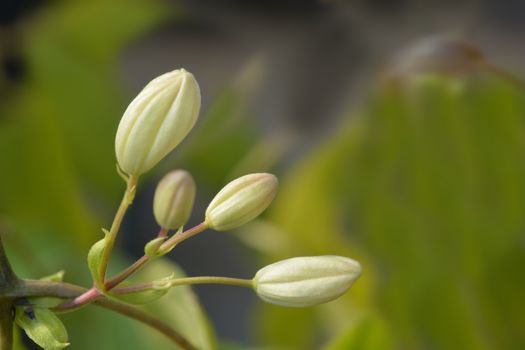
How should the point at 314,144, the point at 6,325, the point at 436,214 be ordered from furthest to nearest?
the point at 314,144 < the point at 436,214 < the point at 6,325

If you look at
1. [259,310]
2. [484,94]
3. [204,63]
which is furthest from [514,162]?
[204,63]

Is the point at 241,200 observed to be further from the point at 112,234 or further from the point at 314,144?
the point at 314,144

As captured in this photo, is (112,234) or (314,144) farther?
(314,144)

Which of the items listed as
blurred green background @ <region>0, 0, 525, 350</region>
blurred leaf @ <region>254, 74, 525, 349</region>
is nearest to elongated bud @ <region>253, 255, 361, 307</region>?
blurred green background @ <region>0, 0, 525, 350</region>

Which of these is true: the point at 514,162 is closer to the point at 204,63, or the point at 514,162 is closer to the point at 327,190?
the point at 327,190

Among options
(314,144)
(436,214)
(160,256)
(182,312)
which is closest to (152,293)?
(160,256)
